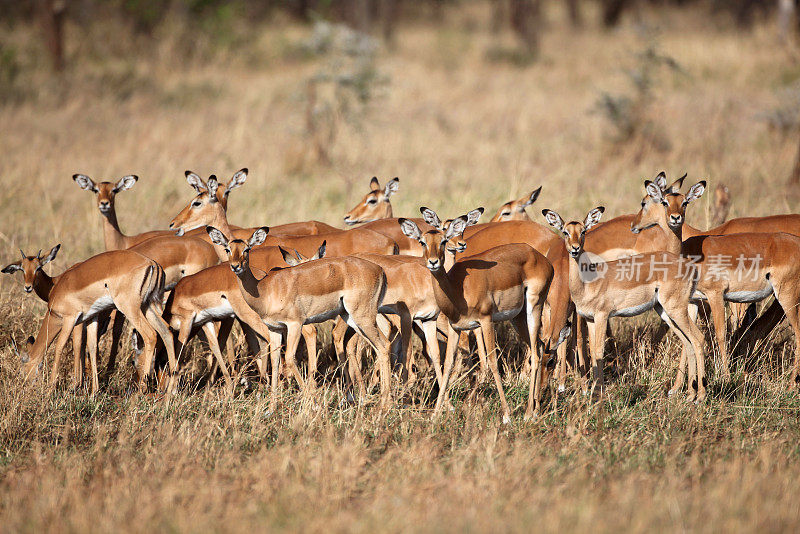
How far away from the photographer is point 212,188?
8.05 metres

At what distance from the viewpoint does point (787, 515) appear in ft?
14.1

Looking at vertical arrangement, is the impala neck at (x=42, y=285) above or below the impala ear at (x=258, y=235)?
below

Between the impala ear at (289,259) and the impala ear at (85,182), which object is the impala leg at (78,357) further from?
the impala ear at (85,182)

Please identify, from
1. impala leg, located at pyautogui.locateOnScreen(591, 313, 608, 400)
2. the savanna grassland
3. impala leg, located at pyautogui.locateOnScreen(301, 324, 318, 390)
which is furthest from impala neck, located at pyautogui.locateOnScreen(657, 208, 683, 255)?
impala leg, located at pyautogui.locateOnScreen(301, 324, 318, 390)

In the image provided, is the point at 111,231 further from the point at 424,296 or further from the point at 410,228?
the point at 424,296

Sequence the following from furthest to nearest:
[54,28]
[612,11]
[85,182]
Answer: [612,11] < [54,28] < [85,182]

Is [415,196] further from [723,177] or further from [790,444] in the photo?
[790,444]

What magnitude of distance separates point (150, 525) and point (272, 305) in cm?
236

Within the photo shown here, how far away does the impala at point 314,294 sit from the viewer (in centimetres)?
636

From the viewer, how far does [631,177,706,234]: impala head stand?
6.96 m

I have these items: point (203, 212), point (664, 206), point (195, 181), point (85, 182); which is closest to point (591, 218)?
point (664, 206)

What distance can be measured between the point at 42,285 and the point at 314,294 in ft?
8.19

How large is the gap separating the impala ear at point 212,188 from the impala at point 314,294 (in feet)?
5.53

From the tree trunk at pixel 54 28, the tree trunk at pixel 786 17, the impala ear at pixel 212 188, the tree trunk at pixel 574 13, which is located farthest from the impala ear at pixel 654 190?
the tree trunk at pixel 574 13
